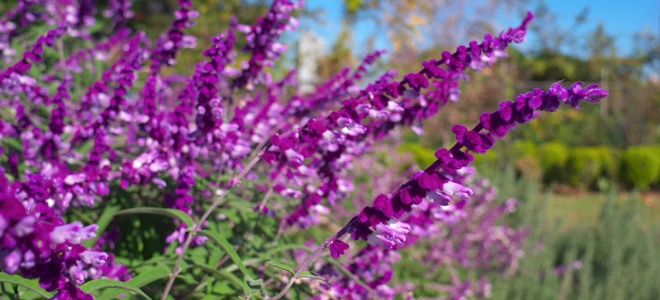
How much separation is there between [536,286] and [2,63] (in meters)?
3.14

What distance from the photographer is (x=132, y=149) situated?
212 centimetres

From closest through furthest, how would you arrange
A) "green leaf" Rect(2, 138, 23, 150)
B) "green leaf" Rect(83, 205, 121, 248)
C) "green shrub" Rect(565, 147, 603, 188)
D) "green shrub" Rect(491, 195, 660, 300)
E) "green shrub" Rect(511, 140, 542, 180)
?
"green leaf" Rect(83, 205, 121, 248), "green leaf" Rect(2, 138, 23, 150), "green shrub" Rect(491, 195, 660, 300), "green shrub" Rect(511, 140, 542, 180), "green shrub" Rect(565, 147, 603, 188)

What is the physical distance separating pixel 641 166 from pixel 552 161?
6.65ft

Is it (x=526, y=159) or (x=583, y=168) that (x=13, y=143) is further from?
(x=583, y=168)

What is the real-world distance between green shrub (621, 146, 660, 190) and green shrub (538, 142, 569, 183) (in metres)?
1.42

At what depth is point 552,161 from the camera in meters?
15.3

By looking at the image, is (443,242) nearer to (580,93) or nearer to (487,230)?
(487,230)

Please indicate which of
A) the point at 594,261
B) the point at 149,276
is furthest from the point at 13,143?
the point at 594,261

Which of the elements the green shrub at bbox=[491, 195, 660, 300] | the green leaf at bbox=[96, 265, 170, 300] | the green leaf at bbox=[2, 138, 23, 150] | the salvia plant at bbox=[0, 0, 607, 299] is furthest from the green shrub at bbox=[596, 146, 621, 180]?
the green leaf at bbox=[96, 265, 170, 300]

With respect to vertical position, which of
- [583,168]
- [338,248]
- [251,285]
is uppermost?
[583,168]

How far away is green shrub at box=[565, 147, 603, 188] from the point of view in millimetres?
15040

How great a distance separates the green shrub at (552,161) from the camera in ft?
50.2

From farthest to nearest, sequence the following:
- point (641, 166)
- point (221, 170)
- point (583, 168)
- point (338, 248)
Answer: point (583, 168) → point (641, 166) → point (221, 170) → point (338, 248)

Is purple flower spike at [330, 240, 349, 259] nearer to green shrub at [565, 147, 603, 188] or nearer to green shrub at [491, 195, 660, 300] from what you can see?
green shrub at [491, 195, 660, 300]
